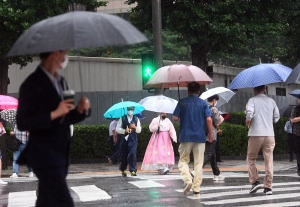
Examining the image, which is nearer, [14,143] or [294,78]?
[294,78]

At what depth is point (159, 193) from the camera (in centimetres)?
1231

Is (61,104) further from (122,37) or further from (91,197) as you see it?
(91,197)

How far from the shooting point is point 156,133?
18359 mm

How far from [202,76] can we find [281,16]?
44.8 ft

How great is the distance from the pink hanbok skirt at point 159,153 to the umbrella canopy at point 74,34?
12315mm

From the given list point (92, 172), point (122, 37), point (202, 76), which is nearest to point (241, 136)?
point (92, 172)

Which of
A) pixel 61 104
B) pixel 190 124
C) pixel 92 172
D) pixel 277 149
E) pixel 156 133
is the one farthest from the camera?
pixel 277 149

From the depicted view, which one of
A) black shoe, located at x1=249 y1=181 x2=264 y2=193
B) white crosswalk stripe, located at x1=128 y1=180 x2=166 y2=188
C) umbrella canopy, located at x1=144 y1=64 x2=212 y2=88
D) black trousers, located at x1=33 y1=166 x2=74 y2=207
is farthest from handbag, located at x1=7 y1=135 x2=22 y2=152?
black trousers, located at x1=33 y1=166 x2=74 y2=207

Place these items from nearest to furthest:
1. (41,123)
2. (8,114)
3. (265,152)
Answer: (41,123) < (265,152) < (8,114)

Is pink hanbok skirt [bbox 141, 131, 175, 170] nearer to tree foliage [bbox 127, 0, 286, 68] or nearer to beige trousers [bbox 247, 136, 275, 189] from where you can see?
tree foliage [bbox 127, 0, 286, 68]

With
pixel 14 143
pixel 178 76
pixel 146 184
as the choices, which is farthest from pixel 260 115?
pixel 14 143

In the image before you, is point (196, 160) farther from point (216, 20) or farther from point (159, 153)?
point (216, 20)

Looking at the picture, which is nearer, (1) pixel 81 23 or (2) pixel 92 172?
(1) pixel 81 23

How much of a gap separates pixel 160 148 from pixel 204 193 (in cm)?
616
